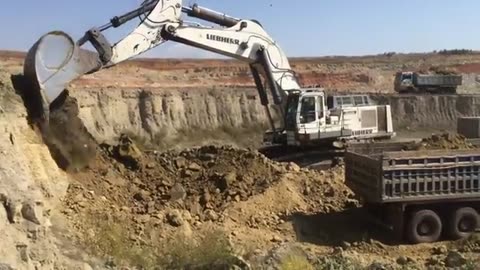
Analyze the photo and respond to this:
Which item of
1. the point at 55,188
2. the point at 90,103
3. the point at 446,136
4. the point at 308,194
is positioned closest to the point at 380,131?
the point at 446,136

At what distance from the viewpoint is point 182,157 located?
56.9 feet

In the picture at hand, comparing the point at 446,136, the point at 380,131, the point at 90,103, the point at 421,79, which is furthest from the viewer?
the point at 421,79

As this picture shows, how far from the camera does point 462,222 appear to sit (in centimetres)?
1391

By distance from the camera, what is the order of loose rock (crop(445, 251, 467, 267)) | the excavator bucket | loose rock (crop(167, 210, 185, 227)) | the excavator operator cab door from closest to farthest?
loose rock (crop(445, 251, 467, 267)) < loose rock (crop(167, 210, 185, 227)) < the excavator bucket < the excavator operator cab door

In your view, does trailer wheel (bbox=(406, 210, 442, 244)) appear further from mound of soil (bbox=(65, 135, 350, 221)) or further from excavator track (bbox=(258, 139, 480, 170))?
excavator track (bbox=(258, 139, 480, 170))

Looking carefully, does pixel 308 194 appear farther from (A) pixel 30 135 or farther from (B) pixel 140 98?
(B) pixel 140 98

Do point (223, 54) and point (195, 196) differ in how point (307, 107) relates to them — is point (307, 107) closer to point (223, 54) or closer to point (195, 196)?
point (223, 54)

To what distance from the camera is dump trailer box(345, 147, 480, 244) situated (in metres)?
13.2

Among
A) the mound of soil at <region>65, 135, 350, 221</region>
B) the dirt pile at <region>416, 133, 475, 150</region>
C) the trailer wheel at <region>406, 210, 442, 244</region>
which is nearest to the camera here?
the trailer wheel at <region>406, 210, 442, 244</region>

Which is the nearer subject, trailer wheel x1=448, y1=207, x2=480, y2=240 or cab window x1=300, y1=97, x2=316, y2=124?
trailer wheel x1=448, y1=207, x2=480, y2=240

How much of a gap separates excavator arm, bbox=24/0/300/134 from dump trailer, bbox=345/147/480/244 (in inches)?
229

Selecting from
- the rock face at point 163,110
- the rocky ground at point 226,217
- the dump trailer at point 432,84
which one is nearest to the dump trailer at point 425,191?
the rocky ground at point 226,217

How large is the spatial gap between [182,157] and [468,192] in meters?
6.65

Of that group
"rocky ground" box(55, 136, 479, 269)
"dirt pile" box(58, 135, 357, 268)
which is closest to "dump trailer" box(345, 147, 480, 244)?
"rocky ground" box(55, 136, 479, 269)
